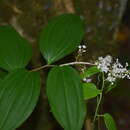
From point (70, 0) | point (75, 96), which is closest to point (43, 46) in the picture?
point (75, 96)

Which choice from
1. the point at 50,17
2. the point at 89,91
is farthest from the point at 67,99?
the point at 50,17

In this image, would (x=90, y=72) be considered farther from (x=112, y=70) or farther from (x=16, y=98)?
(x=16, y=98)

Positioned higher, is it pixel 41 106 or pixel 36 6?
pixel 36 6

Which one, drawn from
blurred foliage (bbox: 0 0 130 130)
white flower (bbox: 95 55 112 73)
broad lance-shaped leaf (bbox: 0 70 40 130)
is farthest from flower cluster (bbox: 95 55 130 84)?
blurred foliage (bbox: 0 0 130 130)

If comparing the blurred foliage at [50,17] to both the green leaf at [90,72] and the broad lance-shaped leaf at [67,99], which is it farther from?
the broad lance-shaped leaf at [67,99]

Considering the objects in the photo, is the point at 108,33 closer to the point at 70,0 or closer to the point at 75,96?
the point at 70,0
